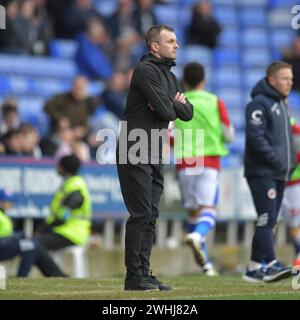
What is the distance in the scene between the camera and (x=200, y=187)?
14719 mm

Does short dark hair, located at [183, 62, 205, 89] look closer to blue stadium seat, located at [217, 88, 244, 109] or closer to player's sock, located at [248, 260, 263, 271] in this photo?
player's sock, located at [248, 260, 263, 271]

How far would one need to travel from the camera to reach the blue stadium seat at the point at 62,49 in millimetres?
22250

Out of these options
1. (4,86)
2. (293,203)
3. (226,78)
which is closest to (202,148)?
(293,203)

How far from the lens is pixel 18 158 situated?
1738cm

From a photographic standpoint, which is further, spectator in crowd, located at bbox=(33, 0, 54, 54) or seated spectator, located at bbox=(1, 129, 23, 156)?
spectator in crowd, located at bbox=(33, 0, 54, 54)

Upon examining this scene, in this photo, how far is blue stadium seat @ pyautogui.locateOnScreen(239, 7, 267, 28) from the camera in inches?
1039

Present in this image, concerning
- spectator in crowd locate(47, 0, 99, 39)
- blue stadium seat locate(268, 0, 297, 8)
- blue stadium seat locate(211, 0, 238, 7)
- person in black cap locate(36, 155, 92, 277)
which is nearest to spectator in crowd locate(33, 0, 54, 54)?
spectator in crowd locate(47, 0, 99, 39)

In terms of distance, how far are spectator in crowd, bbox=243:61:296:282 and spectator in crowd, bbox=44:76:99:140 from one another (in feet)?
22.0

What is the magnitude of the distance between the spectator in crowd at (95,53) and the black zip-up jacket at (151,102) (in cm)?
1163

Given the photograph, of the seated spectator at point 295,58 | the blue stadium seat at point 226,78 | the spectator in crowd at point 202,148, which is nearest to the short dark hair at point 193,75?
the spectator in crowd at point 202,148

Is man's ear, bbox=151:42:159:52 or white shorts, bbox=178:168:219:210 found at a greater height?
man's ear, bbox=151:42:159:52

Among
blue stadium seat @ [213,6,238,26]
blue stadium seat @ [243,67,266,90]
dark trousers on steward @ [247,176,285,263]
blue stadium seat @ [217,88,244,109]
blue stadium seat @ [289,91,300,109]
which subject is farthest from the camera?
blue stadium seat @ [213,6,238,26]

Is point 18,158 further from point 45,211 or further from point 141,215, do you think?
point 141,215

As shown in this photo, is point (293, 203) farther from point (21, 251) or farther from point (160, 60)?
point (160, 60)
